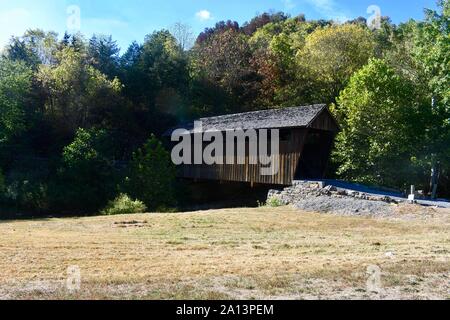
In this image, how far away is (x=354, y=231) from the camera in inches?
533

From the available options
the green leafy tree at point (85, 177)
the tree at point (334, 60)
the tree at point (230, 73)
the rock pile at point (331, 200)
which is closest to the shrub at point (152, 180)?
the green leafy tree at point (85, 177)

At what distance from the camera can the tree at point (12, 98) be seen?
2722 centimetres

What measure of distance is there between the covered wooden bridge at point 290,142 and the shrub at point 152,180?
275cm

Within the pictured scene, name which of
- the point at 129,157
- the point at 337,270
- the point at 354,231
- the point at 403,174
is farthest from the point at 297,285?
the point at 129,157

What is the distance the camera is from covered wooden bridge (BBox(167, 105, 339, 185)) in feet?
72.2

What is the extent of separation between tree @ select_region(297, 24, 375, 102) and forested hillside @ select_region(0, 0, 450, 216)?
0.30ft

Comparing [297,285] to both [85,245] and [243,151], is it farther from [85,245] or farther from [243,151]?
[243,151]

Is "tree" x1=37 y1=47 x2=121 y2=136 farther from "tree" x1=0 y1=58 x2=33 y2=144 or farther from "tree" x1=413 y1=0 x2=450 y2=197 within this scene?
"tree" x1=413 y1=0 x2=450 y2=197

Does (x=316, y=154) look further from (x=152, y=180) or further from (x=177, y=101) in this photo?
(x=177, y=101)

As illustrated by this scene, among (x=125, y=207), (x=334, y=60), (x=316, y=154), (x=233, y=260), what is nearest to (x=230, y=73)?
(x=334, y=60)

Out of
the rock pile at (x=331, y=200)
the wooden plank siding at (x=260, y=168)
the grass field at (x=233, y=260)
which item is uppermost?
the wooden plank siding at (x=260, y=168)

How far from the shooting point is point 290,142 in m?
22.4

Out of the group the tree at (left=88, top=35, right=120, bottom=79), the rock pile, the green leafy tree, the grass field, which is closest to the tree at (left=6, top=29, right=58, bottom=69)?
the tree at (left=88, top=35, right=120, bottom=79)

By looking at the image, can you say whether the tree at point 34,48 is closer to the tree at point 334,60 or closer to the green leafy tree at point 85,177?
the green leafy tree at point 85,177
